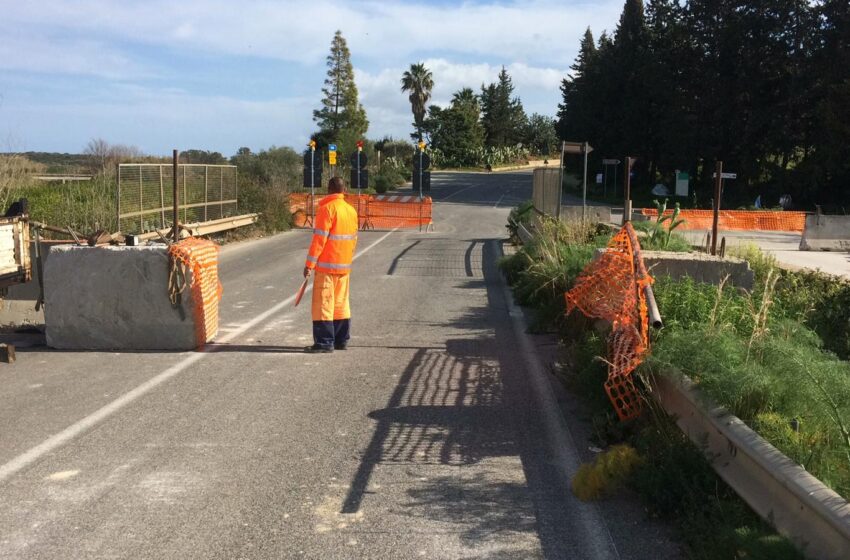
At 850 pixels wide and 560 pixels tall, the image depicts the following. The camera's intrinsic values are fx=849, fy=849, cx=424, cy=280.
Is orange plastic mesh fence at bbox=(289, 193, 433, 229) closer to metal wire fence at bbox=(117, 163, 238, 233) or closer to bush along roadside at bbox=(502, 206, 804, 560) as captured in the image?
metal wire fence at bbox=(117, 163, 238, 233)

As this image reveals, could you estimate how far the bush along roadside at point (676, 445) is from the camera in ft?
13.2

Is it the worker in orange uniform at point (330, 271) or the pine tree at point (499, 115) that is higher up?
the pine tree at point (499, 115)

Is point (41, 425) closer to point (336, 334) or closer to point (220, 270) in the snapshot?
point (336, 334)

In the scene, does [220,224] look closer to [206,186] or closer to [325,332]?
[206,186]

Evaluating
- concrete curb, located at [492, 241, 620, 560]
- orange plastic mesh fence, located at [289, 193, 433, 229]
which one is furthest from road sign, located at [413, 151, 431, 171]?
concrete curb, located at [492, 241, 620, 560]

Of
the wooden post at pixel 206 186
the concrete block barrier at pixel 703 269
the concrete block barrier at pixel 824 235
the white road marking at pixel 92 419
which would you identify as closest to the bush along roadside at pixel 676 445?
the concrete block barrier at pixel 703 269

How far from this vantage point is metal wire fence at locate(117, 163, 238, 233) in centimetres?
1794

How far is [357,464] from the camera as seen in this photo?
17.9 ft

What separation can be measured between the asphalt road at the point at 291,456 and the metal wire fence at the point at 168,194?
878 centimetres

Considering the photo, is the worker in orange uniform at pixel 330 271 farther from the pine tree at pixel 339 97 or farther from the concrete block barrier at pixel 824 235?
the pine tree at pixel 339 97

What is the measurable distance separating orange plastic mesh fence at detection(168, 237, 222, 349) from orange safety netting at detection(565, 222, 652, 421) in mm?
3829

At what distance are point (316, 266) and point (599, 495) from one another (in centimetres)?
458

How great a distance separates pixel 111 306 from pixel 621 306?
5233 millimetres

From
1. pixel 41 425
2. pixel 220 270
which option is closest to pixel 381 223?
pixel 220 270
